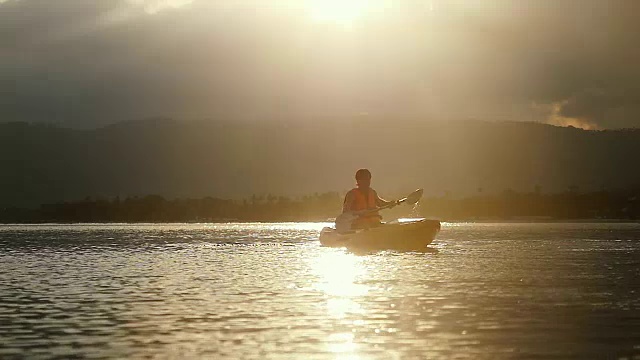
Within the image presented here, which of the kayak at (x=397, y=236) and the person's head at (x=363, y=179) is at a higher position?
the person's head at (x=363, y=179)

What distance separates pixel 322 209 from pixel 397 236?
416ft

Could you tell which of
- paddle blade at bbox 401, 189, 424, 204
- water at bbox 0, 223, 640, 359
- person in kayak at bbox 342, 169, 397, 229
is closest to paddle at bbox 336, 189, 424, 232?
paddle blade at bbox 401, 189, 424, 204

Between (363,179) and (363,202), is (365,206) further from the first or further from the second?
(363,179)

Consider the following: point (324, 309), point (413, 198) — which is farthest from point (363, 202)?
point (324, 309)

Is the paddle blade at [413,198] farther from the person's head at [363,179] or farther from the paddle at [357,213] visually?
the person's head at [363,179]

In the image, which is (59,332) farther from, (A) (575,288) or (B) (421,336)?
(A) (575,288)

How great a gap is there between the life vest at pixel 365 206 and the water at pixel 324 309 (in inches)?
338

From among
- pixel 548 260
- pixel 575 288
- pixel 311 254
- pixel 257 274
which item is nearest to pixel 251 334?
pixel 575 288

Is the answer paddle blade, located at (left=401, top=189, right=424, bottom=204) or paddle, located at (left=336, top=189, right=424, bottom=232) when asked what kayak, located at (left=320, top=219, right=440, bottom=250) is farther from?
paddle blade, located at (left=401, top=189, right=424, bottom=204)

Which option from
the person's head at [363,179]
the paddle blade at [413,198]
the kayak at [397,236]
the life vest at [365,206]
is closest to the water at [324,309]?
the kayak at [397,236]

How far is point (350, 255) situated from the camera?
45.5 m

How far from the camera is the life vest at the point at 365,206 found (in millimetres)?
49594

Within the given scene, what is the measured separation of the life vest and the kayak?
84 cm

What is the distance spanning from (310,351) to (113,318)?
6269mm
